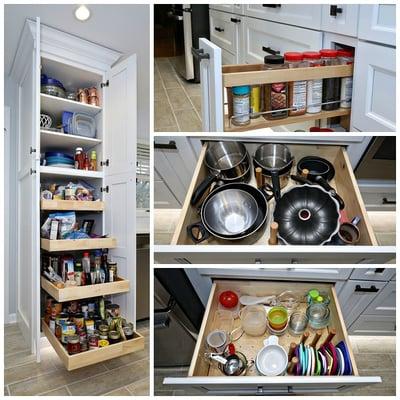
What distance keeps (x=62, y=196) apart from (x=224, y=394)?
0.93 meters

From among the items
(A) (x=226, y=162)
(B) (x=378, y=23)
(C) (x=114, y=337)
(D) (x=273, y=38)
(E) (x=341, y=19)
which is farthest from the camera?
(D) (x=273, y=38)

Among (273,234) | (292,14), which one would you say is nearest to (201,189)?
(273,234)

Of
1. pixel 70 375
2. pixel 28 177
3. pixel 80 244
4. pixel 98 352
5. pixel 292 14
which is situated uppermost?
pixel 292 14

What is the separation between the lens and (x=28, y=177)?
1388mm

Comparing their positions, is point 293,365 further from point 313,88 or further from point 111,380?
point 313,88

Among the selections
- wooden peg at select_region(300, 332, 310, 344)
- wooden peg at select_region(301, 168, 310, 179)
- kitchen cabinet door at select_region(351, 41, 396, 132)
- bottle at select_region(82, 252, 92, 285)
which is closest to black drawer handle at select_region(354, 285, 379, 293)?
wooden peg at select_region(300, 332, 310, 344)

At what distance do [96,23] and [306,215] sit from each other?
94 centimetres

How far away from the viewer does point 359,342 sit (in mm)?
1548

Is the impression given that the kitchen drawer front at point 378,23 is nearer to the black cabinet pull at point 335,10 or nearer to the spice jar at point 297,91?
the black cabinet pull at point 335,10

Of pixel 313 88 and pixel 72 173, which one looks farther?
pixel 72 173

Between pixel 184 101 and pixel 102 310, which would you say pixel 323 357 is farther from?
pixel 184 101

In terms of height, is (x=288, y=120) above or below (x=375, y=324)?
above

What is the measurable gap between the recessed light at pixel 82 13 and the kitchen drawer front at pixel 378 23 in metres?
0.82

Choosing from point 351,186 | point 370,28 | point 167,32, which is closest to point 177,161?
point 351,186
